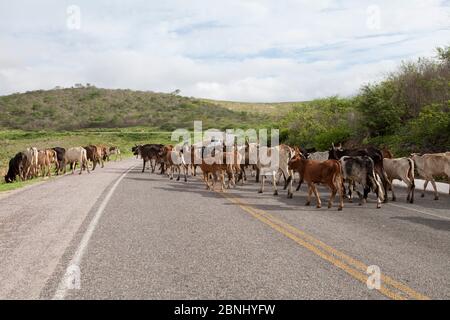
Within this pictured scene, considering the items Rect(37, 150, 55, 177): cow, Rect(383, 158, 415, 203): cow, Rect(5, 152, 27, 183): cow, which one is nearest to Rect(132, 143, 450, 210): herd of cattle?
Rect(383, 158, 415, 203): cow

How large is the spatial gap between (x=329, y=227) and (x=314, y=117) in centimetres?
3299

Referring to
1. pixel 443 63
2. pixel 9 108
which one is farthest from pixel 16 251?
pixel 9 108

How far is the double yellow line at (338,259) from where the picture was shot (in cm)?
574

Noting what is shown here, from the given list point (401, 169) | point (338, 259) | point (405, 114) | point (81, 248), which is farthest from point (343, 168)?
point (405, 114)

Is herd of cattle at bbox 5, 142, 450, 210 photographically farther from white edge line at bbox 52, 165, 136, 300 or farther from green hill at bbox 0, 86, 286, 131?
green hill at bbox 0, 86, 286, 131

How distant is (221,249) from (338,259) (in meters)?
1.90

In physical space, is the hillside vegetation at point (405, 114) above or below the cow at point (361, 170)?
above

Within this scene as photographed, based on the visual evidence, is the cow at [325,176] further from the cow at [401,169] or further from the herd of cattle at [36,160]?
the herd of cattle at [36,160]

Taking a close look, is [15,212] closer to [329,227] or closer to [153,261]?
[153,261]

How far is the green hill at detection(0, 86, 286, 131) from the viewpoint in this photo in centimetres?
11719

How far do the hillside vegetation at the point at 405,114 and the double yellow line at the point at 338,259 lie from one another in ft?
50.7

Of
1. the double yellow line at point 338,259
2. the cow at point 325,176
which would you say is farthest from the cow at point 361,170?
the double yellow line at point 338,259

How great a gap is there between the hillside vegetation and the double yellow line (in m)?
15.5
